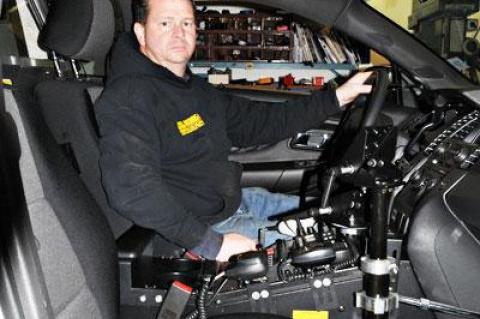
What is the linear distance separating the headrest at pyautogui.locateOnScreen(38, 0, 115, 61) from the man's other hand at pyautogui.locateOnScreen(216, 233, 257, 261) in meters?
0.61

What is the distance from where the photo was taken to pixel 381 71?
1144 mm

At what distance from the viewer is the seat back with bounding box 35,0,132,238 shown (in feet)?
4.49

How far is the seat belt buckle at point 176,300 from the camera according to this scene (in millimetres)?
1229

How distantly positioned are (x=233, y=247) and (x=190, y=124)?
373mm

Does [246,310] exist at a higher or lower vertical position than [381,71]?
lower

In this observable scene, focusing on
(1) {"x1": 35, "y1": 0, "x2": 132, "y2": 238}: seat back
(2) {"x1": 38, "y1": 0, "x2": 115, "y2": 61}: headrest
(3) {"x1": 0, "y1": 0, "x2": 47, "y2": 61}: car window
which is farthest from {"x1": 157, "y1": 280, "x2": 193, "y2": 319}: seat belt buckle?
(3) {"x1": 0, "y1": 0, "x2": 47, "y2": 61}: car window

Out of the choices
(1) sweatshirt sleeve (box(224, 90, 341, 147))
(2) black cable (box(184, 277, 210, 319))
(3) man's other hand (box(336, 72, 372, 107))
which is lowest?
(2) black cable (box(184, 277, 210, 319))

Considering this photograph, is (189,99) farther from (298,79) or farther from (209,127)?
(298,79)

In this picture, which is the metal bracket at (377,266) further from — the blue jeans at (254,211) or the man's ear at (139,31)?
the man's ear at (139,31)

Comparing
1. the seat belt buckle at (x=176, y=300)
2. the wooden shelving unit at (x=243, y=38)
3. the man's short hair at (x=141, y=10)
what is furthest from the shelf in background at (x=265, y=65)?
the seat belt buckle at (x=176, y=300)

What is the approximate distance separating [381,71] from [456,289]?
1.58ft

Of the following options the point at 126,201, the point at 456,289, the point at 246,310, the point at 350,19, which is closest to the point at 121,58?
the point at 126,201

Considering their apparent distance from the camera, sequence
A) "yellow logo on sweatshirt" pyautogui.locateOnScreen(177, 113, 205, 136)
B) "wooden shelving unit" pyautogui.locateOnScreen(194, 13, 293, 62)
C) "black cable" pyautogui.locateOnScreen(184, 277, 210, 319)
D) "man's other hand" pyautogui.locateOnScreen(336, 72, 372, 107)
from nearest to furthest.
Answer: "black cable" pyautogui.locateOnScreen(184, 277, 210, 319)
"yellow logo on sweatshirt" pyautogui.locateOnScreen(177, 113, 205, 136)
"man's other hand" pyautogui.locateOnScreen(336, 72, 372, 107)
"wooden shelving unit" pyautogui.locateOnScreen(194, 13, 293, 62)

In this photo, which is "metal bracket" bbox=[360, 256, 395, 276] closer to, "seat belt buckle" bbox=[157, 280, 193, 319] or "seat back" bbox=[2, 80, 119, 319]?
"seat belt buckle" bbox=[157, 280, 193, 319]
